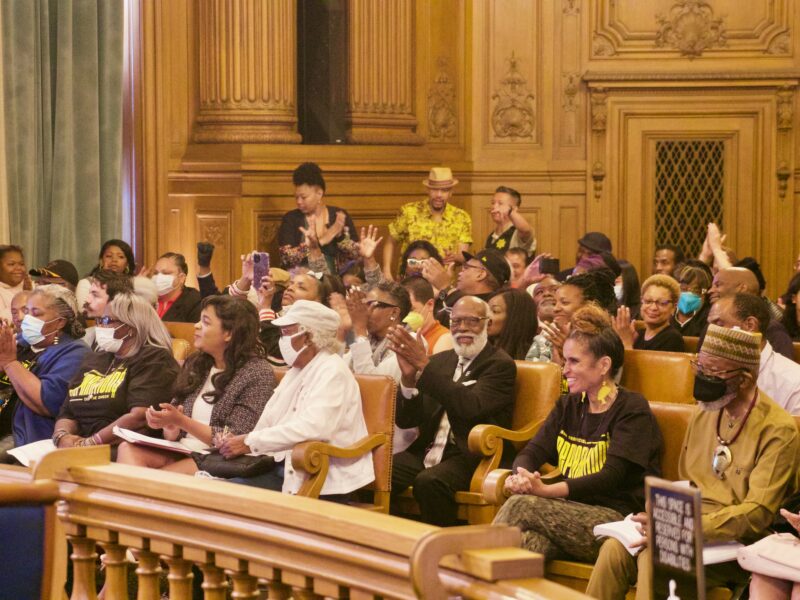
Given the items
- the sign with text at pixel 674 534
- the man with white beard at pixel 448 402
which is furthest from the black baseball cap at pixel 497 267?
the sign with text at pixel 674 534

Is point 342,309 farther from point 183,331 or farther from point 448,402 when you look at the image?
point 448,402

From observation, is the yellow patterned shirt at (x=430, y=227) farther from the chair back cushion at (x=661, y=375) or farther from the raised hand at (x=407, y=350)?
the chair back cushion at (x=661, y=375)

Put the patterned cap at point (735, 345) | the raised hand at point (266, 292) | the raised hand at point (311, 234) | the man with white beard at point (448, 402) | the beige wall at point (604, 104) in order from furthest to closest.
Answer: the beige wall at point (604, 104) < the raised hand at point (311, 234) < the raised hand at point (266, 292) < the man with white beard at point (448, 402) < the patterned cap at point (735, 345)

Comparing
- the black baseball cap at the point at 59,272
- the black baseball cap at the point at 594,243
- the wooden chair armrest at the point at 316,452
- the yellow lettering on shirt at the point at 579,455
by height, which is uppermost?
the black baseball cap at the point at 594,243

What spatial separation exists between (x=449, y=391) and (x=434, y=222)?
17.5 ft

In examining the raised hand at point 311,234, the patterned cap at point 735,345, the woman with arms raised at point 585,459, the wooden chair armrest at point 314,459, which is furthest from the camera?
the raised hand at point 311,234

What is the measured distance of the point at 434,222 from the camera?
34.3 ft

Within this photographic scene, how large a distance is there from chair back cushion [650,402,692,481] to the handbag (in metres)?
1.57

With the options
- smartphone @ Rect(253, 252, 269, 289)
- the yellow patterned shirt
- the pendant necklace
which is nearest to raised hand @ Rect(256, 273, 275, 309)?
smartphone @ Rect(253, 252, 269, 289)

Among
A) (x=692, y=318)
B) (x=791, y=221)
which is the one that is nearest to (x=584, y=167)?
(x=791, y=221)

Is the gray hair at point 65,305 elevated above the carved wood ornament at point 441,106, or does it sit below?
below

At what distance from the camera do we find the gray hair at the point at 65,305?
602 centimetres

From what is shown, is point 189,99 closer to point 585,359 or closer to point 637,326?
point 637,326

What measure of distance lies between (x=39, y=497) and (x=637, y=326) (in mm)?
4948
